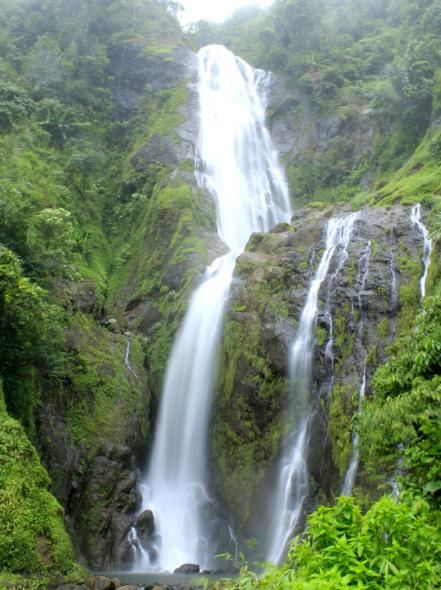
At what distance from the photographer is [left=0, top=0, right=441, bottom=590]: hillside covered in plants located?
22.7 feet

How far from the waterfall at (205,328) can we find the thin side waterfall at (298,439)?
8.36 feet

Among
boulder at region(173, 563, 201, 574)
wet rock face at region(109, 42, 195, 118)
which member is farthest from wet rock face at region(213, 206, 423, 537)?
wet rock face at region(109, 42, 195, 118)

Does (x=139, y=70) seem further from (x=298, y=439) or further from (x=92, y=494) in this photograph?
(x=298, y=439)

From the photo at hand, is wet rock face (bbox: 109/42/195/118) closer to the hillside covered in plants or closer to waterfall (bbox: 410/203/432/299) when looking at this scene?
the hillside covered in plants

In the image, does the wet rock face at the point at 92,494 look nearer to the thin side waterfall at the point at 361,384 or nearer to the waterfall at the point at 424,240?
the thin side waterfall at the point at 361,384

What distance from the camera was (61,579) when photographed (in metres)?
10.5

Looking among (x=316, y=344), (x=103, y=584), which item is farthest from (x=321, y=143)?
(x=103, y=584)

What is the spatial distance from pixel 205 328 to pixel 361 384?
729 cm

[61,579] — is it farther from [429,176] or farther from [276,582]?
[429,176]

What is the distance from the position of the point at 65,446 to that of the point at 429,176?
15.4 m

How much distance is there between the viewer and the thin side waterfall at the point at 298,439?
1415 centimetres

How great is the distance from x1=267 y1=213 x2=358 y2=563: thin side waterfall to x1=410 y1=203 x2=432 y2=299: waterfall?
7.65ft

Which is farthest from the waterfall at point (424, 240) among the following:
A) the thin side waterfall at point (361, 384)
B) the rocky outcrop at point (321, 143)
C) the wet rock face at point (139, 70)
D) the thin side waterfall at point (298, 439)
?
the wet rock face at point (139, 70)

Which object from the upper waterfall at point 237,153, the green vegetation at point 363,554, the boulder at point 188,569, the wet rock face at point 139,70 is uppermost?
the wet rock face at point 139,70
